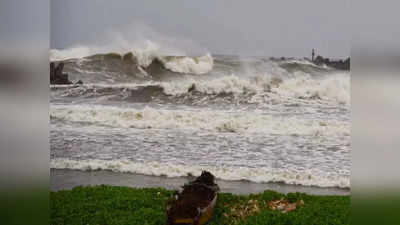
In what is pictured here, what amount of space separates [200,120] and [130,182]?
894 millimetres

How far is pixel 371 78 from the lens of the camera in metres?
0.93

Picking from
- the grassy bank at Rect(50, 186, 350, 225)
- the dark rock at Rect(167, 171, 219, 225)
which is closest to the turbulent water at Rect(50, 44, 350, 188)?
the grassy bank at Rect(50, 186, 350, 225)

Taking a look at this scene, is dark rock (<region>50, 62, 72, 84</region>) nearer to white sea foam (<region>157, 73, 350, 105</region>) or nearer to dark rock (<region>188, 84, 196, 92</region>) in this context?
dark rock (<region>188, 84, 196, 92</region>)

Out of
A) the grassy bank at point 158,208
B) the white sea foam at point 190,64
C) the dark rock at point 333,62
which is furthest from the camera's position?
the white sea foam at point 190,64

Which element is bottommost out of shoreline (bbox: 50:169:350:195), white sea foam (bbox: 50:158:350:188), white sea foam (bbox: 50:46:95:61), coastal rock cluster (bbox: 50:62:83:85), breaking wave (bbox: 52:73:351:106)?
shoreline (bbox: 50:169:350:195)

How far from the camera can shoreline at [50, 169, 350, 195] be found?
3.46m

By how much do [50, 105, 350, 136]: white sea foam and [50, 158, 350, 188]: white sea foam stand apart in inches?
14.0

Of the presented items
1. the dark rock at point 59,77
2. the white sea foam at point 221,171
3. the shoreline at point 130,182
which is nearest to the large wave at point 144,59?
the dark rock at point 59,77

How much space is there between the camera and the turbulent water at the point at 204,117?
3422 mm

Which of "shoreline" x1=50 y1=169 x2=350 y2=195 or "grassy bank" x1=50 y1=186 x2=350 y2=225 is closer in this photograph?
"grassy bank" x1=50 y1=186 x2=350 y2=225

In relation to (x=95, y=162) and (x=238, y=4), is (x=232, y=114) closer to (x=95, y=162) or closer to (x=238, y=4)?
(x=238, y=4)

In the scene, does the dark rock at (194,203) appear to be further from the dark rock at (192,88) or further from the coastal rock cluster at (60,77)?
the coastal rock cluster at (60,77)

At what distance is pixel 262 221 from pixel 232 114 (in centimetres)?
107

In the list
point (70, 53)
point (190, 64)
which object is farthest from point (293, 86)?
point (70, 53)
